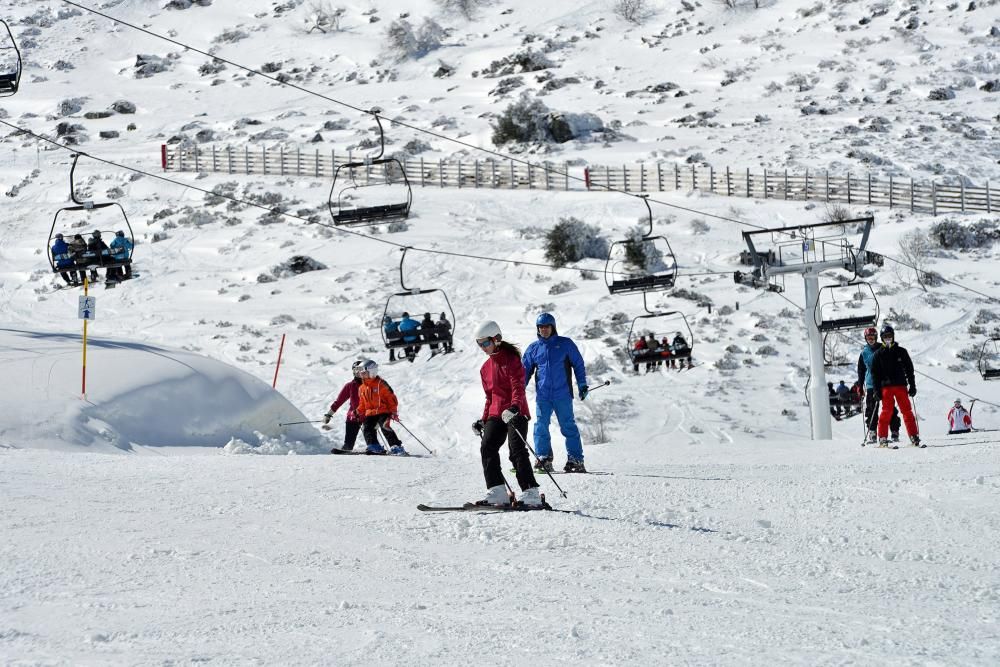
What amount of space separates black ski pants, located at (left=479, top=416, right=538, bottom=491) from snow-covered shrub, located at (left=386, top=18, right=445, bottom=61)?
220 feet

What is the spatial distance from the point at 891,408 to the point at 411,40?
63.7 metres

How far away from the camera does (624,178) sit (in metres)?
44.2

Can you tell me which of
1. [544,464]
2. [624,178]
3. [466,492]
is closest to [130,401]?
[466,492]

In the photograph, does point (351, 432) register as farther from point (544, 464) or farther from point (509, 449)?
point (509, 449)

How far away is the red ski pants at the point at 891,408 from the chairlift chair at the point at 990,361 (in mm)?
9917

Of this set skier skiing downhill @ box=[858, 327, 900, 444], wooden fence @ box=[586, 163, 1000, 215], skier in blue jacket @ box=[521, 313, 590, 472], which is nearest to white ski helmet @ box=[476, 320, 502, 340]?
skier in blue jacket @ box=[521, 313, 590, 472]

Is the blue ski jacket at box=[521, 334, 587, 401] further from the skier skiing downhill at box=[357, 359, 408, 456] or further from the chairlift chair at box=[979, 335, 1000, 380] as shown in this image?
the chairlift chair at box=[979, 335, 1000, 380]

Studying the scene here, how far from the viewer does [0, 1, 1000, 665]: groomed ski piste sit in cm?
465

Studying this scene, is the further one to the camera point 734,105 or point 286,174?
point 734,105

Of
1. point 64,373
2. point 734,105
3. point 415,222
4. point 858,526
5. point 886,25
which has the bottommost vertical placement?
point 858,526

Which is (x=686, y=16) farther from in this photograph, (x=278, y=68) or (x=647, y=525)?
(x=647, y=525)

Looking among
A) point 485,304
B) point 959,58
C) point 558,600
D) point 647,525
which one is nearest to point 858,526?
point 647,525

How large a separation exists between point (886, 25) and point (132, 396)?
54935 millimetres

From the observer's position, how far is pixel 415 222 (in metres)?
41.3
